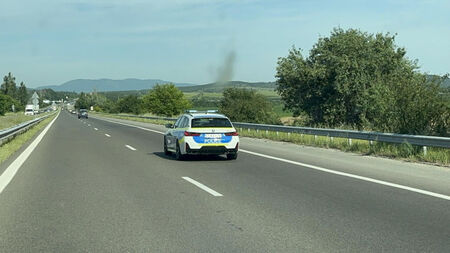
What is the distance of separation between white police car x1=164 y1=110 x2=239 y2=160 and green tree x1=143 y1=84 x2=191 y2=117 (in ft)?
188

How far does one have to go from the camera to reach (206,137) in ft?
46.1

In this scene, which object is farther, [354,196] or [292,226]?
[354,196]

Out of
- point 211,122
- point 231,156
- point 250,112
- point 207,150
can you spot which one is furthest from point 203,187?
point 250,112

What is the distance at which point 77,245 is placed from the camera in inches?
211

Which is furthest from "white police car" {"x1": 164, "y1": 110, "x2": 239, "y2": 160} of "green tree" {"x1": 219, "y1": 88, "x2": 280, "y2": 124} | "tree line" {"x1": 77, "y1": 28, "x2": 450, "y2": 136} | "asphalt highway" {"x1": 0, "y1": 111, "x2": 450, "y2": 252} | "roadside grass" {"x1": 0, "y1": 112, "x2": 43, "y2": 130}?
"roadside grass" {"x1": 0, "y1": 112, "x2": 43, "y2": 130}

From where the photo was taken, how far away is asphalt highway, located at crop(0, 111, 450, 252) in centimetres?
540

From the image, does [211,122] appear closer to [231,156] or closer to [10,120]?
[231,156]

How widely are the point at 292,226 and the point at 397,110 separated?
11941 millimetres

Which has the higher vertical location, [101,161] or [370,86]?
[370,86]

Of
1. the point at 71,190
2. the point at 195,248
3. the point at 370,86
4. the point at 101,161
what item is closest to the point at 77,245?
the point at 195,248

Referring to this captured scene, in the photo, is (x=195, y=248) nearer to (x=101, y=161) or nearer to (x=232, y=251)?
(x=232, y=251)

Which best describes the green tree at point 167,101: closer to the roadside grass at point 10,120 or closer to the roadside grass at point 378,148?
the roadside grass at point 10,120

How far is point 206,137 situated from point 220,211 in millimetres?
6995

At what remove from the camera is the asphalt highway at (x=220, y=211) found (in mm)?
5398
